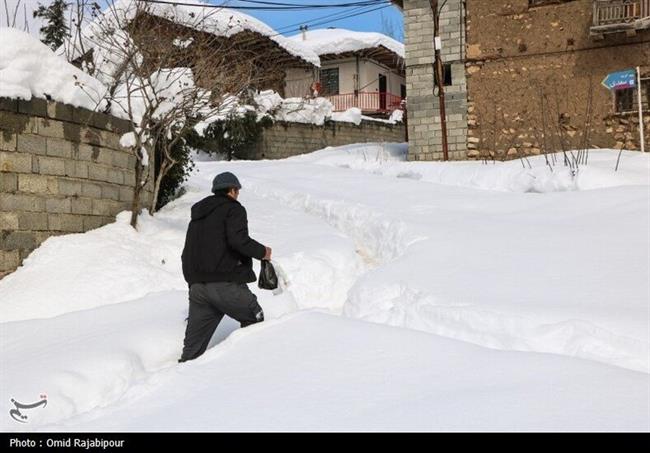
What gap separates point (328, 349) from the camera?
3.52m

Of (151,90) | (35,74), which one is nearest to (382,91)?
(151,90)

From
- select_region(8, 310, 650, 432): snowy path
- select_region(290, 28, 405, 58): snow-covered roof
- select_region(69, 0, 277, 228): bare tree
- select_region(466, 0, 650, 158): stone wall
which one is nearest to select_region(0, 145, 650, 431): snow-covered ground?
select_region(8, 310, 650, 432): snowy path

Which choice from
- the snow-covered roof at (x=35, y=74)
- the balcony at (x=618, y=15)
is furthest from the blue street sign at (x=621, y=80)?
the snow-covered roof at (x=35, y=74)

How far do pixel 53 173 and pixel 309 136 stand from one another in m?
16.2

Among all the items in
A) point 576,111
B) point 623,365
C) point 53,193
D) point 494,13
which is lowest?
point 623,365

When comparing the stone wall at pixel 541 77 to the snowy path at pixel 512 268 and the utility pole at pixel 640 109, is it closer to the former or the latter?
the utility pole at pixel 640 109

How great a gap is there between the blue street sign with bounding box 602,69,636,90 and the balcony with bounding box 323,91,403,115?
1465 centimetres

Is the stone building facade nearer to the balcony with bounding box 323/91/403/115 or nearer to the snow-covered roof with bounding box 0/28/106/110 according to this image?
the snow-covered roof with bounding box 0/28/106/110

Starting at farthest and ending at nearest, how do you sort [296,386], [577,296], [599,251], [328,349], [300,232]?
[300,232]
[599,251]
[577,296]
[328,349]
[296,386]

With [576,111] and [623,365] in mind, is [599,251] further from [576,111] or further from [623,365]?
[576,111]

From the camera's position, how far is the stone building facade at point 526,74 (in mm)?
13500

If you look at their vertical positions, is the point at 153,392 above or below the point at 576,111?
below
